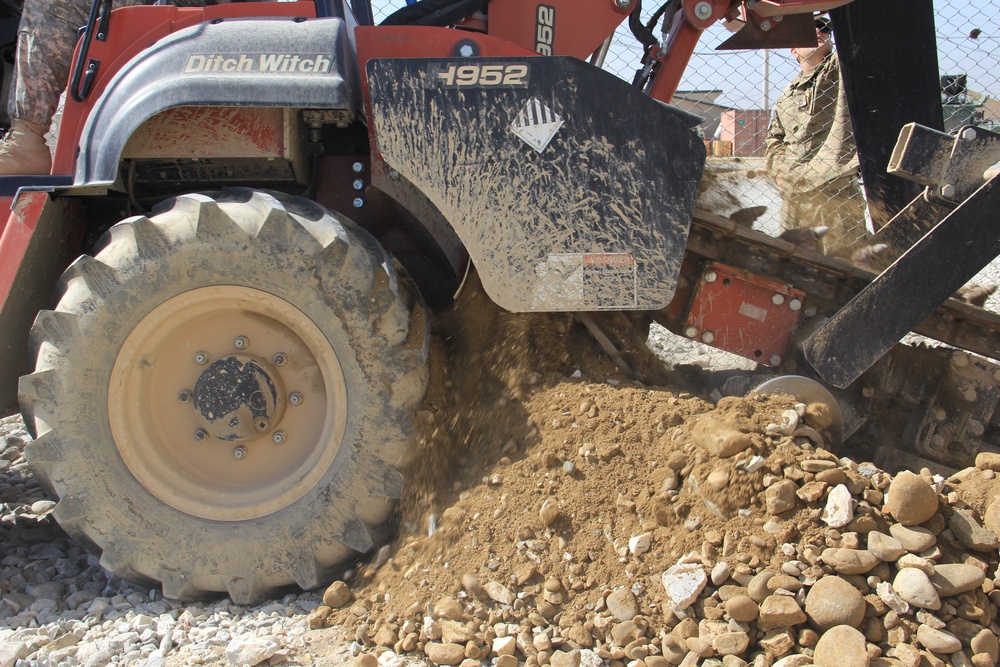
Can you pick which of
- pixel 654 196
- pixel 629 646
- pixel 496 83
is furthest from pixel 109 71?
pixel 629 646

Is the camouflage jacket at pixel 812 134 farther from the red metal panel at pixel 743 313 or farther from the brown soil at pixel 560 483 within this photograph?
the brown soil at pixel 560 483

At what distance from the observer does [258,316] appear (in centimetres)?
286

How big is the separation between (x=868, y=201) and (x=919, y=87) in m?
0.49

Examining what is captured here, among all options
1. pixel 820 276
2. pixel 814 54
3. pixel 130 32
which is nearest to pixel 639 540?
pixel 820 276

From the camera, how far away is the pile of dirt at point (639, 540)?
7.35ft

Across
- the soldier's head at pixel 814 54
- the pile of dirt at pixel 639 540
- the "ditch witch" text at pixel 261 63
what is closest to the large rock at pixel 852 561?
the pile of dirt at pixel 639 540

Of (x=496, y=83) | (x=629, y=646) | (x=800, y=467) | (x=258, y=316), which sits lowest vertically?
(x=629, y=646)

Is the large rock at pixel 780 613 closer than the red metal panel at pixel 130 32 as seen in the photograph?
Yes

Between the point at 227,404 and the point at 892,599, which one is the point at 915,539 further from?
the point at 227,404

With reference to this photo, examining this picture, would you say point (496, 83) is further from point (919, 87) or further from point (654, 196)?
point (919, 87)

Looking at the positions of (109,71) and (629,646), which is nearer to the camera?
(629,646)

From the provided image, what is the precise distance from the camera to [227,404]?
283 centimetres

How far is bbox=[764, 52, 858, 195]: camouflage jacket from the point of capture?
12.4 ft

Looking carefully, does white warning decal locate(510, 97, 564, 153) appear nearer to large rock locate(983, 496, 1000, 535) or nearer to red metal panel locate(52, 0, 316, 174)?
red metal panel locate(52, 0, 316, 174)
